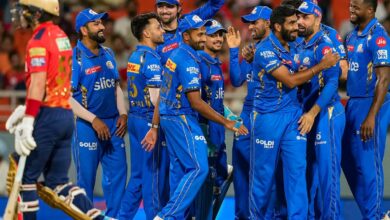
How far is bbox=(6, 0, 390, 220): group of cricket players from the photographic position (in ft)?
25.1

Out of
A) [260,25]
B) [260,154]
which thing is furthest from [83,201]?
[260,25]

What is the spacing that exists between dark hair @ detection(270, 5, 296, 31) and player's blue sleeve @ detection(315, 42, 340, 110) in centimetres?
45

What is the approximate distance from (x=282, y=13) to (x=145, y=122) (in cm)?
169

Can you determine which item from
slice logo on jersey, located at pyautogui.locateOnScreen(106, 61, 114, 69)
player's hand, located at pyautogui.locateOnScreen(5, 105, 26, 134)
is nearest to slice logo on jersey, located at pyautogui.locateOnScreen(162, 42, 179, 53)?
slice logo on jersey, located at pyautogui.locateOnScreen(106, 61, 114, 69)

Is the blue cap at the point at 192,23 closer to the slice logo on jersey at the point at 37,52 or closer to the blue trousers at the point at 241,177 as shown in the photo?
the blue trousers at the point at 241,177

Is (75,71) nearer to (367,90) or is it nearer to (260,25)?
(260,25)

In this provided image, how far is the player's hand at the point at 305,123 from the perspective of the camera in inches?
333

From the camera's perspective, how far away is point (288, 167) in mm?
8461

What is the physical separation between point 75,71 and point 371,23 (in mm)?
2776

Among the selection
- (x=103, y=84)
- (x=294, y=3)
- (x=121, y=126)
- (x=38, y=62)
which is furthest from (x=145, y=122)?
(x=38, y=62)

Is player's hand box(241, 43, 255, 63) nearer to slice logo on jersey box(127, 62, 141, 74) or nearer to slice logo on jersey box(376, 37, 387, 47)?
slice logo on jersey box(127, 62, 141, 74)

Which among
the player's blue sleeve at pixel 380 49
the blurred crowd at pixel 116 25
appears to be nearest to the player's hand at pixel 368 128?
the player's blue sleeve at pixel 380 49

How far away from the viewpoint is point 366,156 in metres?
8.98

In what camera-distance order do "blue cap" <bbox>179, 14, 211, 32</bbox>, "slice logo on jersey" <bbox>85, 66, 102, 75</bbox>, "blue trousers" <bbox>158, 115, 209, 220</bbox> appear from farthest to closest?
"slice logo on jersey" <bbox>85, 66, 102, 75</bbox>, "blue cap" <bbox>179, 14, 211, 32</bbox>, "blue trousers" <bbox>158, 115, 209, 220</bbox>
